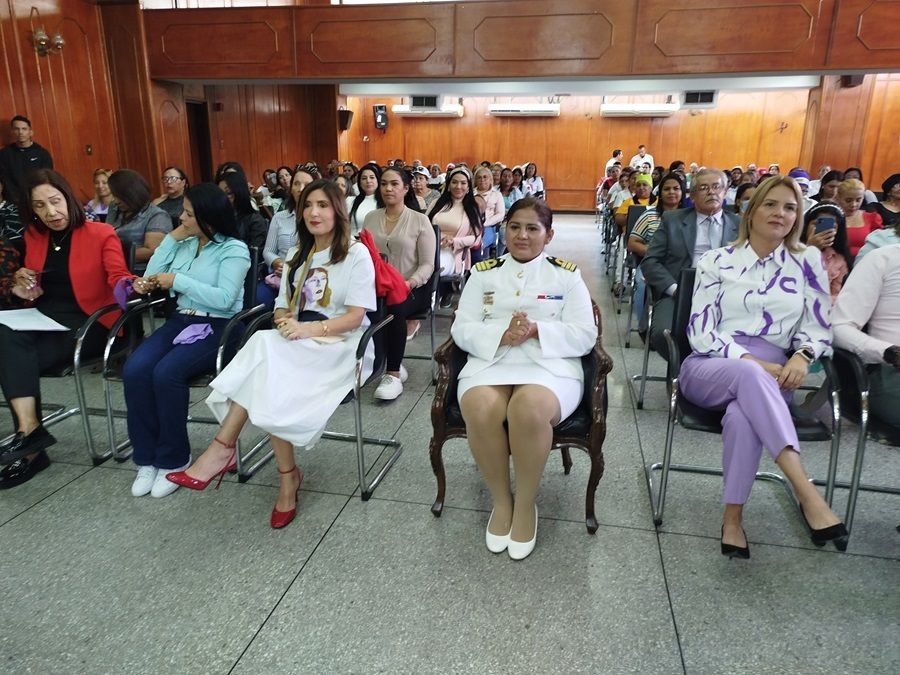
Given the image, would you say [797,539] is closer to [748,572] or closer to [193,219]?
[748,572]

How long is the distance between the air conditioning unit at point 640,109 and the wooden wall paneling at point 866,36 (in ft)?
27.2

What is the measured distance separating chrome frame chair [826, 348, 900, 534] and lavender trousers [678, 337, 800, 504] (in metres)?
0.22

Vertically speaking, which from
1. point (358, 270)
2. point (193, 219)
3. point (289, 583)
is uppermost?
point (193, 219)

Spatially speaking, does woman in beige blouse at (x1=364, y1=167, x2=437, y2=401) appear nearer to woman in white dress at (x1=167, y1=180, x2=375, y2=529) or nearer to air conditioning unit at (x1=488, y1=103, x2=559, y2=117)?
woman in white dress at (x1=167, y1=180, x2=375, y2=529)

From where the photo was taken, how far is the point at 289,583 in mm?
1849

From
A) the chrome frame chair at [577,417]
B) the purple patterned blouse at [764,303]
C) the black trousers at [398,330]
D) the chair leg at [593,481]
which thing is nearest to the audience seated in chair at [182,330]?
the black trousers at [398,330]

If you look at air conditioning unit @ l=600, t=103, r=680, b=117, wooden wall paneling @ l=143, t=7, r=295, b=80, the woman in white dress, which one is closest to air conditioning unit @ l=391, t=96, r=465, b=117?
air conditioning unit @ l=600, t=103, r=680, b=117

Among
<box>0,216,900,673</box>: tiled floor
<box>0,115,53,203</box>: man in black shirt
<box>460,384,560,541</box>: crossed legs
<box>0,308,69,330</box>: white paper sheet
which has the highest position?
<box>0,115,53,203</box>: man in black shirt

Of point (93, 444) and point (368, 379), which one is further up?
point (368, 379)

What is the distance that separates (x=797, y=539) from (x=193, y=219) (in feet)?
8.80

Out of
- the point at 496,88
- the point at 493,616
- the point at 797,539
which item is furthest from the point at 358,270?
the point at 496,88

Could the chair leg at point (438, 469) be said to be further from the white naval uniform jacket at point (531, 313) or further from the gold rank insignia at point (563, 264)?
the gold rank insignia at point (563, 264)

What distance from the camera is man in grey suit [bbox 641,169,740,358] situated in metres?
3.25

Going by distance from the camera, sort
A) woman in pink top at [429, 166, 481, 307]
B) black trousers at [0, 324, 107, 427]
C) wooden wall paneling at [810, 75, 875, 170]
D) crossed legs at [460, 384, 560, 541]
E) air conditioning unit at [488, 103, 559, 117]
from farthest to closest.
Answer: air conditioning unit at [488, 103, 559, 117]
wooden wall paneling at [810, 75, 875, 170]
woman in pink top at [429, 166, 481, 307]
black trousers at [0, 324, 107, 427]
crossed legs at [460, 384, 560, 541]
